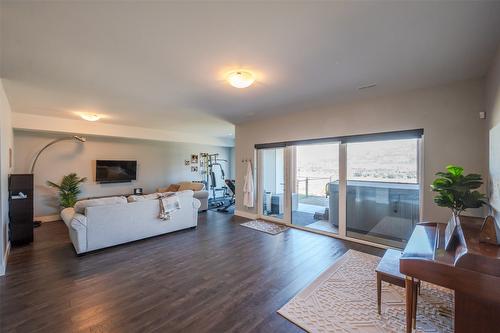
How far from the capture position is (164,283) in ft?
8.66

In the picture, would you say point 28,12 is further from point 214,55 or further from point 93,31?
point 214,55

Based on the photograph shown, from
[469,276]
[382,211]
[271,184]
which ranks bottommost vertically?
[382,211]

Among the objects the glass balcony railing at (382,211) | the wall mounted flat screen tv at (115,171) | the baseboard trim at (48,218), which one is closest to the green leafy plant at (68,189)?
the baseboard trim at (48,218)

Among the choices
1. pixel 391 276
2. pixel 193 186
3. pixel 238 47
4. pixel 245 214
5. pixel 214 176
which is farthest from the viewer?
pixel 214 176

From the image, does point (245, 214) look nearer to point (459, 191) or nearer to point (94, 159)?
point (459, 191)

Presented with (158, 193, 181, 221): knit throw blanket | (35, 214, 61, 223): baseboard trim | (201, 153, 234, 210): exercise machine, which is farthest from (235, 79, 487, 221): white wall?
(35, 214, 61, 223): baseboard trim

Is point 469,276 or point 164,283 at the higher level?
point 469,276

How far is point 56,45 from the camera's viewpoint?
2.17 meters

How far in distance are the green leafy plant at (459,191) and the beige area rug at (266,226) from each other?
120 inches

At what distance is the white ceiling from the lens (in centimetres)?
170

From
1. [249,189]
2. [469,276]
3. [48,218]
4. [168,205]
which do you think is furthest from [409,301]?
[48,218]

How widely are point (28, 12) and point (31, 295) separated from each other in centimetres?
282

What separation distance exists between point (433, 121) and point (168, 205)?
4.84m

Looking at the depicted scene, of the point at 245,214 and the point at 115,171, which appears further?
the point at 115,171
